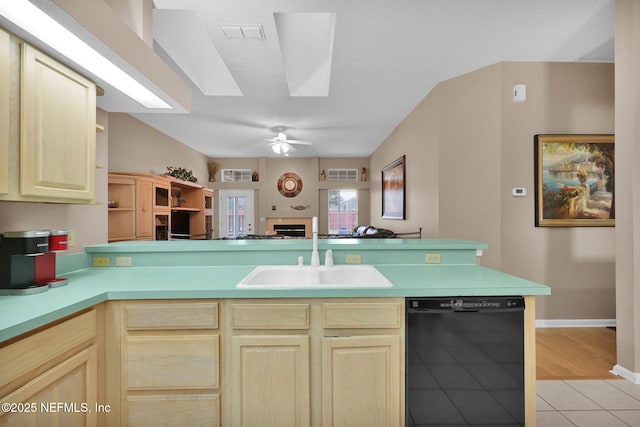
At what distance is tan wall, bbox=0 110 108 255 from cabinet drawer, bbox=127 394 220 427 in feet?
3.75

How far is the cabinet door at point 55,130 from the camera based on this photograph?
135cm

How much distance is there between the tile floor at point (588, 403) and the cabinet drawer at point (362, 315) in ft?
4.28

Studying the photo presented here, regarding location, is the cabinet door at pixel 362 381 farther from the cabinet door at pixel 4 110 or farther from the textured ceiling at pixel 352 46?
the textured ceiling at pixel 352 46

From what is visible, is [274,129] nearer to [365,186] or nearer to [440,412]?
[365,186]

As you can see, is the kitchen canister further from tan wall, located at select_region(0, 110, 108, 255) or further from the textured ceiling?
the textured ceiling

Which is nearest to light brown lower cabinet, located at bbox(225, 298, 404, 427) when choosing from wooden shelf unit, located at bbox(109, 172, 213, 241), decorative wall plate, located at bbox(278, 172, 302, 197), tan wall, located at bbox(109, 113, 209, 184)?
wooden shelf unit, located at bbox(109, 172, 213, 241)

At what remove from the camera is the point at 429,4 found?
2.19 meters

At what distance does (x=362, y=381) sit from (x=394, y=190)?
434 centimetres

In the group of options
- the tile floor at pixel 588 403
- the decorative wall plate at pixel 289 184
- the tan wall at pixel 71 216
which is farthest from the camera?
the decorative wall plate at pixel 289 184

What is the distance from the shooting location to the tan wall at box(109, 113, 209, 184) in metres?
4.32

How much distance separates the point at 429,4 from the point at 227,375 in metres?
2.64

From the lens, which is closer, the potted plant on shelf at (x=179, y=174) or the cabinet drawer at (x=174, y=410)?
the cabinet drawer at (x=174, y=410)

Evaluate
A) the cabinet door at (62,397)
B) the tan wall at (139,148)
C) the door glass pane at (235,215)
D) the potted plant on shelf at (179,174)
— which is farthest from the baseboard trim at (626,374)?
the door glass pane at (235,215)

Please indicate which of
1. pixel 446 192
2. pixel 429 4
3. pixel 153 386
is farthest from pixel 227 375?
pixel 446 192
